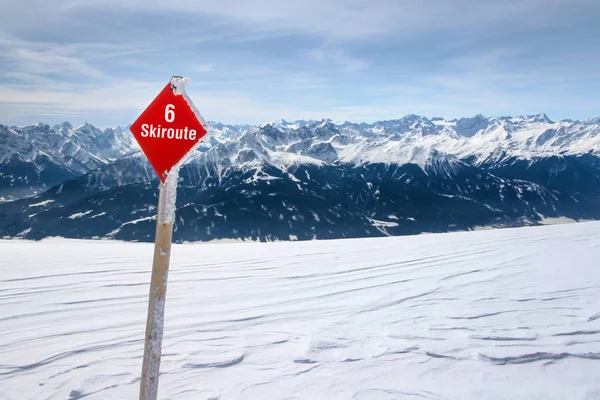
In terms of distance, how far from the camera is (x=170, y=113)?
134 inches

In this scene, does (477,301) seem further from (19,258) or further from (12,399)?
(19,258)

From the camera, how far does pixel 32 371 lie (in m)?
5.30

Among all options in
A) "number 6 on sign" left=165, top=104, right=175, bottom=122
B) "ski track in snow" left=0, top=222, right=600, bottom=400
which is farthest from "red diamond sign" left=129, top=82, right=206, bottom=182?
"ski track in snow" left=0, top=222, right=600, bottom=400

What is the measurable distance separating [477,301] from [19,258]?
12541 mm

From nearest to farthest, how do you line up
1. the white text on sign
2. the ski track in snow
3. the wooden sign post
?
1. the wooden sign post
2. the white text on sign
3. the ski track in snow

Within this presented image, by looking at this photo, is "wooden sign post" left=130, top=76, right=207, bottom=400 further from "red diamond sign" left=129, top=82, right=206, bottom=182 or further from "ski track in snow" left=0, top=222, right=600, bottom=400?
"ski track in snow" left=0, top=222, right=600, bottom=400

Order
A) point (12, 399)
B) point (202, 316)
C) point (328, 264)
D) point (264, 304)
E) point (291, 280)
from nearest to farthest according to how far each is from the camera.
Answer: point (12, 399)
point (202, 316)
point (264, 304)
point (291, 280)
point (328, 264)

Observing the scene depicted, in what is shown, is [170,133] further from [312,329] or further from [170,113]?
[312,329]

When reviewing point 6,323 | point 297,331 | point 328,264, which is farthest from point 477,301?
point 6,323

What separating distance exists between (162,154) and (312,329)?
4.45 m

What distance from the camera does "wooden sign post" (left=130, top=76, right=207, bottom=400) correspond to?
329 cm

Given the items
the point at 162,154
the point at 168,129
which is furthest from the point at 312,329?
the point at 168,129

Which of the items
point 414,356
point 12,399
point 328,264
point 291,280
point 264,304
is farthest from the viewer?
point 328,264

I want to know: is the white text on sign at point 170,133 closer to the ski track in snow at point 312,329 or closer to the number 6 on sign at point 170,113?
the number 6 on sign at point 170,113
